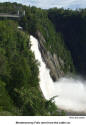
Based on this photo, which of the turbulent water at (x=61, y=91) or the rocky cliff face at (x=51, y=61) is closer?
the turbulent water at (x=61, y=91)

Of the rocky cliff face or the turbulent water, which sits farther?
the rocky cliff face

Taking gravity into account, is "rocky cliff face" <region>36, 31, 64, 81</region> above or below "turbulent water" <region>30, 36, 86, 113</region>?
above

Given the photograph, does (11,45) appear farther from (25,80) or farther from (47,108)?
(47,108)

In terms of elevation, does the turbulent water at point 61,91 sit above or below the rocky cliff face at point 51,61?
below

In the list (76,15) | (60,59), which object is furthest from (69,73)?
(76,15)
